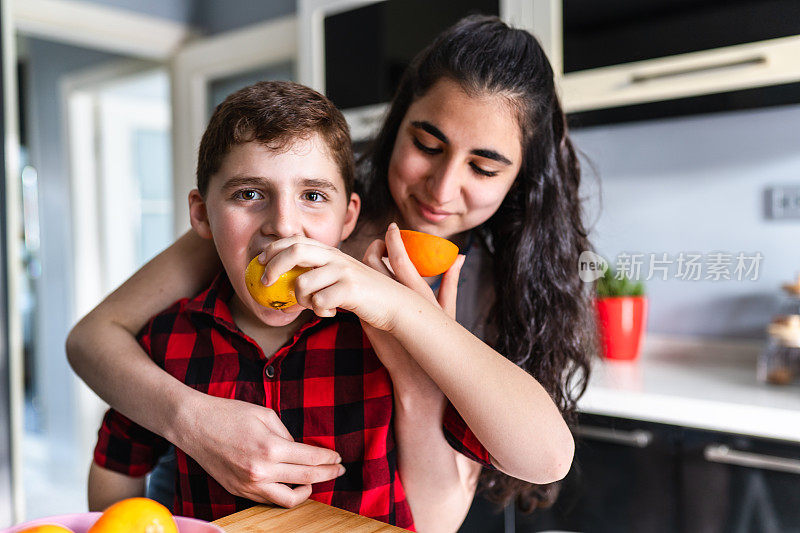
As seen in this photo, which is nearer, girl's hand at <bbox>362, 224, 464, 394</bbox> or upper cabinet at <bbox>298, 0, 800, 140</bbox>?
girl's hand at <bbox>362, 224, 464, 394</bbox>

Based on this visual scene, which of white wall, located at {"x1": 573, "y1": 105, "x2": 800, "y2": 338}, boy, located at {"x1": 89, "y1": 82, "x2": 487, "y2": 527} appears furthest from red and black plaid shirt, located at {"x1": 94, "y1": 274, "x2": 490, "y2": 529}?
white wall, located at {"x1": 573, "y1": 105, "x2": 800, "y2": 338}

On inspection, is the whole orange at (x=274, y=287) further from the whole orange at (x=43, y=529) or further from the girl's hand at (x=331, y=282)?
the whole orange at (x=43, y=529)

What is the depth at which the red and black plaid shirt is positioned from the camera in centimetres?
78

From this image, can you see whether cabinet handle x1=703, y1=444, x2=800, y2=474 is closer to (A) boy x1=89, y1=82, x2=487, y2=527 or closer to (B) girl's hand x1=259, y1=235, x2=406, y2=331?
(A) boy x1=89, y1=82, x2=487, y2=527

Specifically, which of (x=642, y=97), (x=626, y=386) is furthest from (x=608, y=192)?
(x=626, y=386)

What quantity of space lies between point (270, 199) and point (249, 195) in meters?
0.03

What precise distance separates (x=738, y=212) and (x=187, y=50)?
224 cm

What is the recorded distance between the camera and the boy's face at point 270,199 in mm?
729

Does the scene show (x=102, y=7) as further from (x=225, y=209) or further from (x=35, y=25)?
(x=225, y=209)

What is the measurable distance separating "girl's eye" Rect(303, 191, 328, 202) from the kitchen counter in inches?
26.0

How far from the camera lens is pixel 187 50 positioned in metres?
2.90

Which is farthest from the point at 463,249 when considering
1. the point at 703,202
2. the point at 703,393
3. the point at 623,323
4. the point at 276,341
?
the point at 703,202

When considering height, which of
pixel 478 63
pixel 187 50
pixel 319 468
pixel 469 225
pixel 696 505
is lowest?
pixel 696 505

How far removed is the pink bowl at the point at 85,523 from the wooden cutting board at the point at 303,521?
6cm
